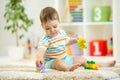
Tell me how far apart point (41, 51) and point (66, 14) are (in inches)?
65.5

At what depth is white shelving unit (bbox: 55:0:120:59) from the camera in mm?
3160

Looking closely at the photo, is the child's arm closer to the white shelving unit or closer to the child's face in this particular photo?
the child's face

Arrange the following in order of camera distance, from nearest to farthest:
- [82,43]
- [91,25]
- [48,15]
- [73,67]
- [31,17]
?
[73,67] < [48,15] < [82,43] < [91,25] < [31,17]

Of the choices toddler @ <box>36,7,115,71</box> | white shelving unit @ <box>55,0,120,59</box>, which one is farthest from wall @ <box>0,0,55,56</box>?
toddler @ <box>36,7,115,71</box>

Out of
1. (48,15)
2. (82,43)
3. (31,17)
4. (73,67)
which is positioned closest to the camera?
(73,67)

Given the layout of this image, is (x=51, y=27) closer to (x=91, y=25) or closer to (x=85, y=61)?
(x=85, y=61)

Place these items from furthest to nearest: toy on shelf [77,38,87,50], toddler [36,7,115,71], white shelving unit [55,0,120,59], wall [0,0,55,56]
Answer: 1. wall [0,0,55,56]
2. white shelving unit [55,0,120,59]
3. toy on shelf [77,38,87,50]
4. toddler [36,7,115,71]

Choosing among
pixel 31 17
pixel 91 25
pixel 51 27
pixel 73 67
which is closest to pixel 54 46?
pixel 51 27

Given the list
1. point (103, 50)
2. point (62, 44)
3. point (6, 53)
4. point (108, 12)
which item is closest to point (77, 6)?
point (108, 12)

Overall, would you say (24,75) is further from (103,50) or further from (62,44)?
(103,50)

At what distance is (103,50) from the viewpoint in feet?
11.3

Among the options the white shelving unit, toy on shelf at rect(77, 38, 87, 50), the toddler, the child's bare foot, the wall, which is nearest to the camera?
the child's bare foot

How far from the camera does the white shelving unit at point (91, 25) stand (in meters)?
3.16

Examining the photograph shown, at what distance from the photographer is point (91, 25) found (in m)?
3.53
